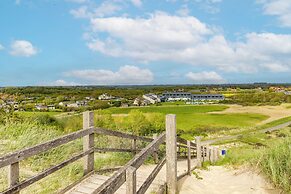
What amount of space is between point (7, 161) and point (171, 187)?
3.15 metres

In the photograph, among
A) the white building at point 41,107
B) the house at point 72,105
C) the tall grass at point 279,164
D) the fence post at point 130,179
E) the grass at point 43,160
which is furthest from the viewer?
the house at point 72,105

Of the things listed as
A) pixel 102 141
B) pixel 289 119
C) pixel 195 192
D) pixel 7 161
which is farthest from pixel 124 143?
pixel 289 119

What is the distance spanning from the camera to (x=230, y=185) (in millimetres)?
7176

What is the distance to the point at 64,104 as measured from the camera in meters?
61.7

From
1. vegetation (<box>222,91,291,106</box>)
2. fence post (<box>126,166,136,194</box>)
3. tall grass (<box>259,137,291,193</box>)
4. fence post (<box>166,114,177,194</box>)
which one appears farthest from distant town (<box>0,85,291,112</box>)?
fence post (<box>126,166,136,194</box>)

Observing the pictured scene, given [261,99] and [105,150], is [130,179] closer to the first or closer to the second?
[105,150]

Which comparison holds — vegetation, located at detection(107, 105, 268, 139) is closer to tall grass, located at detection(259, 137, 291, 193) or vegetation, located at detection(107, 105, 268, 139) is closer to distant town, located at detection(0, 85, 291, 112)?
distant town, located at detection(0, 85, 291, 112)

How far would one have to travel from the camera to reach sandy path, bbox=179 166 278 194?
6367 mm

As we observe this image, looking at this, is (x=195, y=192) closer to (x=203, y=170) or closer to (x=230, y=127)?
(x=203, y=170)

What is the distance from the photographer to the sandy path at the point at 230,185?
637 cm

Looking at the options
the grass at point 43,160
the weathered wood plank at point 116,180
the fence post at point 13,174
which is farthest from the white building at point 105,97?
the weathered wood plank at point 116,180

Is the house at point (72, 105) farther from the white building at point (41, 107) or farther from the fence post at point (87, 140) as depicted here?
the fence post at point (87, 140)

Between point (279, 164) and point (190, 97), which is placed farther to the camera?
point (190, 97)

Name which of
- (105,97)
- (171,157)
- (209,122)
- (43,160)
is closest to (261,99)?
(209,122)
